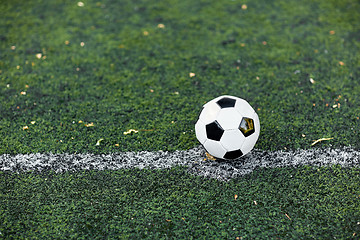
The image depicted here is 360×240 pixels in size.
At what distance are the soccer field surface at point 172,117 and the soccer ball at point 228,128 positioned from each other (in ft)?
0.89

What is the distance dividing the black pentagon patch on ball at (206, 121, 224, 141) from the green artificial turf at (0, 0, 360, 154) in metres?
0.46

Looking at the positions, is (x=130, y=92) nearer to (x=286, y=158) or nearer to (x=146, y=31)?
(x=146, y=31)

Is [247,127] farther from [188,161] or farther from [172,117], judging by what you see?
[172,117]

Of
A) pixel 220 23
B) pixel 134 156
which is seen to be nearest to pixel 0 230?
pixel 134 156

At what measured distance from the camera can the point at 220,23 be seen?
501 centimetres

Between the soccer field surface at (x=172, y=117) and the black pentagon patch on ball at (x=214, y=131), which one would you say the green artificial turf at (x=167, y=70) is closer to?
the soccer field surface at (x=172, y=117)

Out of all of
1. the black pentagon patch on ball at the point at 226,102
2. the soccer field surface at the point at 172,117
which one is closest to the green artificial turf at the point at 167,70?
the soccer field surface at the point at 172,117

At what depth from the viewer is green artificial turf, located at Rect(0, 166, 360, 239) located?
2818mm

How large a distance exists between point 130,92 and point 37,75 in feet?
4.02

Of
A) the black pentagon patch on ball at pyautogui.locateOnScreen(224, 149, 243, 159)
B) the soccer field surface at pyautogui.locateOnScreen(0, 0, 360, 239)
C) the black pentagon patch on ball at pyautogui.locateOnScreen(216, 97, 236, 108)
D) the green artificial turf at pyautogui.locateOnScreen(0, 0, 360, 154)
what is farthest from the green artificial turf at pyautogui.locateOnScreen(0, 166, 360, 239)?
the black pentagon patch on ball at pyautogui.locateOnScreen(216, 97, 236, 108)

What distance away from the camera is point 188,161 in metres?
3.33

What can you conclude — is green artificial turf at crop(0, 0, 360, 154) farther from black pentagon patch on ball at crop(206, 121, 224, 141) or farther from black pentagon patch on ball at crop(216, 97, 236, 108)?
black pentagon patch on ball at crop(216, 97, 236, 108)

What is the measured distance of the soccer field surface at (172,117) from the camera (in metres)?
2.93

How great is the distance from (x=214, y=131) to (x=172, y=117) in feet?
2.71
